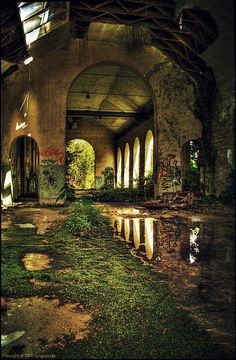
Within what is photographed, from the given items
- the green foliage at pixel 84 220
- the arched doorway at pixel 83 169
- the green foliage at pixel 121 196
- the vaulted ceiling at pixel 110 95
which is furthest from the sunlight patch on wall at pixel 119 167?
the green foliage at pixel 84 220

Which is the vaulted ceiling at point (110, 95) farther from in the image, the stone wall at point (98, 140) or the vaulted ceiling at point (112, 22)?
the stone wall at point (98, 140)

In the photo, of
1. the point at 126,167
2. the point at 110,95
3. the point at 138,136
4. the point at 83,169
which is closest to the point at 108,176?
the point at 126,167

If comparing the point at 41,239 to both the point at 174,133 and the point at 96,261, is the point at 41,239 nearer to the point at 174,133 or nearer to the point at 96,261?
the point at 96,261

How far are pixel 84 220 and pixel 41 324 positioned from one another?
208 inches

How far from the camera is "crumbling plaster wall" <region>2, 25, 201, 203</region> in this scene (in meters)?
14.0

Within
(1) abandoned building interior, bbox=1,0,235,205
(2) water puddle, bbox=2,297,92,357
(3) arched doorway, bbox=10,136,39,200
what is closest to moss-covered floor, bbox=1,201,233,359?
(2) water puddle, bbox=2,297,92,357

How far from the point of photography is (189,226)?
8289mm

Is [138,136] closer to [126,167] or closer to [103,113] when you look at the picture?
[103,113]

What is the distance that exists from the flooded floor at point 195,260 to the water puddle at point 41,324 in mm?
1040

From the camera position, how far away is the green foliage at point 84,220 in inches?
300

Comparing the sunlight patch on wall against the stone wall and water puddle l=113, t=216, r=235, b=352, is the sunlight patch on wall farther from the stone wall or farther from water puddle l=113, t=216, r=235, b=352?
water puddle l=113, t=216, r=235, b=352

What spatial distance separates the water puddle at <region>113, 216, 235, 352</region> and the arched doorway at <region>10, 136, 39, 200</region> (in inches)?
361

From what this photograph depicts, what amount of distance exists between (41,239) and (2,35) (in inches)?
231

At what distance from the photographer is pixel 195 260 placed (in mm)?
4840
